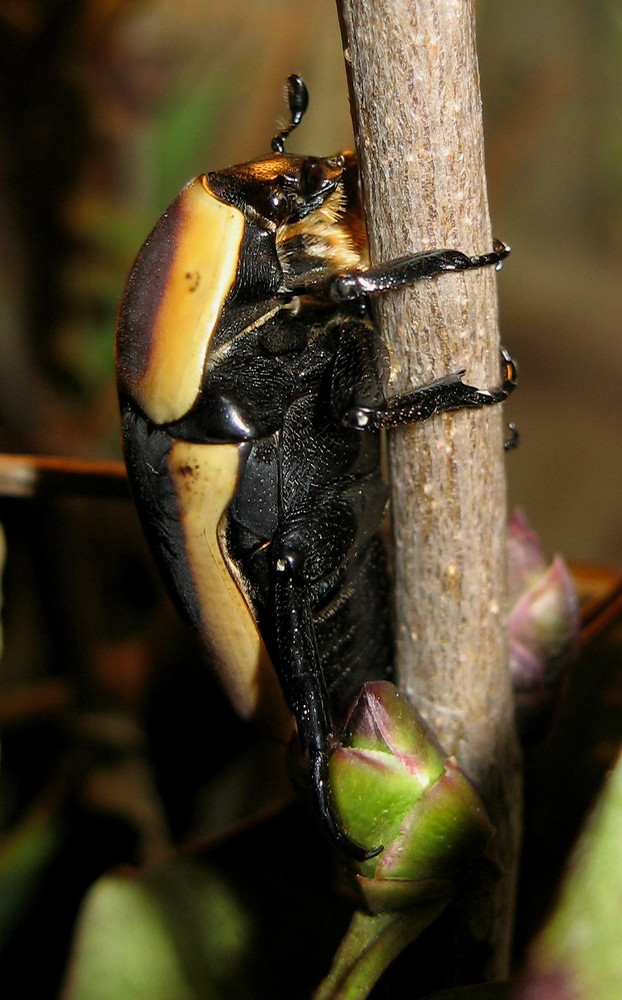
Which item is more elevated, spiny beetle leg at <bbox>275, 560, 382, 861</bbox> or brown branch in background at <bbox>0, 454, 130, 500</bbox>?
brown branch in background at <bbox>0, 454, 130, 500</bbox>

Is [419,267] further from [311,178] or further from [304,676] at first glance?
[304,676]

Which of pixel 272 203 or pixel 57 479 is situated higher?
pixel 272 203

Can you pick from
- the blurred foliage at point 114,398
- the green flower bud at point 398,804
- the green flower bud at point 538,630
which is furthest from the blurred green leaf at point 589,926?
the blurred foliage at point 114,398

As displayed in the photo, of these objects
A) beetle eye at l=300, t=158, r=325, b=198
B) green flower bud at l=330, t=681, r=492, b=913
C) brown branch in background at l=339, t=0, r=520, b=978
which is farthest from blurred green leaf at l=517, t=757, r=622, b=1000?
beetle eye at l=300, t=158, r=325, b=198

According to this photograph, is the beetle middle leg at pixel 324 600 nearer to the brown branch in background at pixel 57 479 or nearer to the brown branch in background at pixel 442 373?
the brown branch in background at pixel 442 373

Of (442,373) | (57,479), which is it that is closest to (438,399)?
(442,373)

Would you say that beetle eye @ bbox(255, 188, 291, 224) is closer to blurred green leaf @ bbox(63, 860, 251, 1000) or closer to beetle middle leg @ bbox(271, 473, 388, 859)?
beetle middle leg @ bbox(271, 473, 388, 859)

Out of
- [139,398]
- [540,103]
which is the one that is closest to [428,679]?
[139,398]
